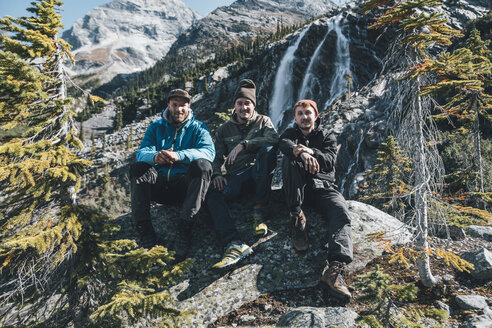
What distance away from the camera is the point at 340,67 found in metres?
31.6

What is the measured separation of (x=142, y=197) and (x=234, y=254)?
5.57 feet

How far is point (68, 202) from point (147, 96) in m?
99.4

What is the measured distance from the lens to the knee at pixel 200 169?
3994 mm

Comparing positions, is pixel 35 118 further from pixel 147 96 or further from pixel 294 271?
pixel 147 96

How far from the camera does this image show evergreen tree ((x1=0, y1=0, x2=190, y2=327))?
272 cm

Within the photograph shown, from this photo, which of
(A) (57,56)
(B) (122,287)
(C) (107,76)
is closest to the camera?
(B) (122,287)

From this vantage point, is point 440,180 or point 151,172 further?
point 151,172

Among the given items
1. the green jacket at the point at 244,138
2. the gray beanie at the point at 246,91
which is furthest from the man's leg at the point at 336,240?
the gray beanie at the point at 246,91

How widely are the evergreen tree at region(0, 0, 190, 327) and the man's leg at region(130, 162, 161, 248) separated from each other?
0.70 metres

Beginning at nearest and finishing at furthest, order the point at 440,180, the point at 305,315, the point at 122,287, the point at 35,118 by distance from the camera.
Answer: the point at 122,287 < the point at 305,315 < the point at 35,118 < the point at 440,180

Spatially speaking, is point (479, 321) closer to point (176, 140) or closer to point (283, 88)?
point (176, 140)

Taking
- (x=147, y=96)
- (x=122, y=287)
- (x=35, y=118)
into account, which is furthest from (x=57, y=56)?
(x=147, y=96)

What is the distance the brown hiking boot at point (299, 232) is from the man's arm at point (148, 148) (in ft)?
8.22

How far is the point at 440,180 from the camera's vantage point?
12.7 feet
